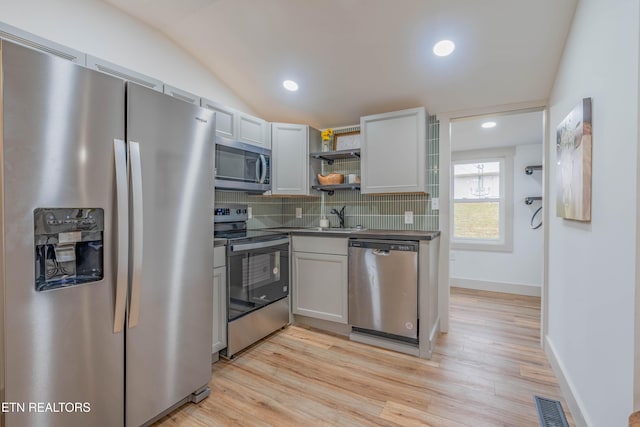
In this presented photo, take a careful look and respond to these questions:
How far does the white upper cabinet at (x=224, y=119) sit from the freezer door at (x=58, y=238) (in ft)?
3.62

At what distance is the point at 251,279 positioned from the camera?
2406mm

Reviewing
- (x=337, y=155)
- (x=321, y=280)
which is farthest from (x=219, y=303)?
(x=337, y=155)

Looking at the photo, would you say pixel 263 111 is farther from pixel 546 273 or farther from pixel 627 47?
pixel 546 273

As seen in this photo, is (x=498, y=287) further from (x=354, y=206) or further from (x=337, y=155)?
(x=337, y=155)

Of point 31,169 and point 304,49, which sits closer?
point 31,169

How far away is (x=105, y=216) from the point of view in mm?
1315

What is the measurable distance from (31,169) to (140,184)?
38cm

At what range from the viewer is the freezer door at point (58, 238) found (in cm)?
108

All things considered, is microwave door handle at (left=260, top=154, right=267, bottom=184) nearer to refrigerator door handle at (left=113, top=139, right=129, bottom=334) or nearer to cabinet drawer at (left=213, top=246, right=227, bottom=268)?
cabinet drawer at (left=213, top=246, right=227, bottom=268)

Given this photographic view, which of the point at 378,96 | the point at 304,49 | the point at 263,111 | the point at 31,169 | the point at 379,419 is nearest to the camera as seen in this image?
the point at 31,169

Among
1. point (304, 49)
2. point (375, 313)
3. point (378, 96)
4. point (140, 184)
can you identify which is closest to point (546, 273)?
point (375, 313)

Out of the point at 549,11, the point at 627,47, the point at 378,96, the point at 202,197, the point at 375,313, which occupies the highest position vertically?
the point at 549,11

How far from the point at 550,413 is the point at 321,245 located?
1.86 m

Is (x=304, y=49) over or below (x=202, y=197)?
over
